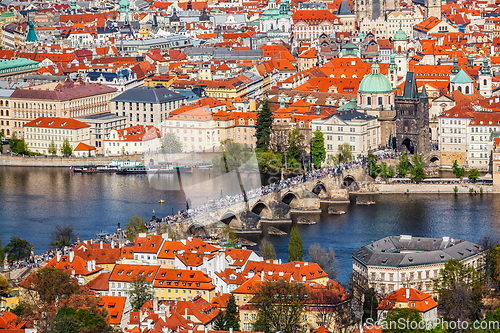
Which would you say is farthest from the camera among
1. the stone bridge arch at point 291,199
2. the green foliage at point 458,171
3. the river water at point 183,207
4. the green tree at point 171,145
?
the green tree at point 171,145

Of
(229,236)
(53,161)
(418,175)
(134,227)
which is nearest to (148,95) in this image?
(53,161)

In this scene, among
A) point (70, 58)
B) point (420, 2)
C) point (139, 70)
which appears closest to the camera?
point (139, 70)

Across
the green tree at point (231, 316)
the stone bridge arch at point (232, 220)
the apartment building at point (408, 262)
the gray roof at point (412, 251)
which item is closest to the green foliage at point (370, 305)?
the apartment building at point (408, 262)

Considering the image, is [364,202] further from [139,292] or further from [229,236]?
[139,292]

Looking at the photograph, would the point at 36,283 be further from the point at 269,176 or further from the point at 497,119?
the point at 497,119

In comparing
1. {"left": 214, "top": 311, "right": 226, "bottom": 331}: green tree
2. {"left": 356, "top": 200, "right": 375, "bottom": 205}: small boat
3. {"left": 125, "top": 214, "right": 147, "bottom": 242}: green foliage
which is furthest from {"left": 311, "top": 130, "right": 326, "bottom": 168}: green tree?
{"left": 214, "top": 311, "right": 226, "bottom": 331}: green tree

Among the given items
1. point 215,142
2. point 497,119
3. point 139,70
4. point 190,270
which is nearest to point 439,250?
point 190,270

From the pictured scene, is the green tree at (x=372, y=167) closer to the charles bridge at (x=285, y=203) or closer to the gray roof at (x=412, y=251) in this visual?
the charles bridge at (x=285, y=203)
